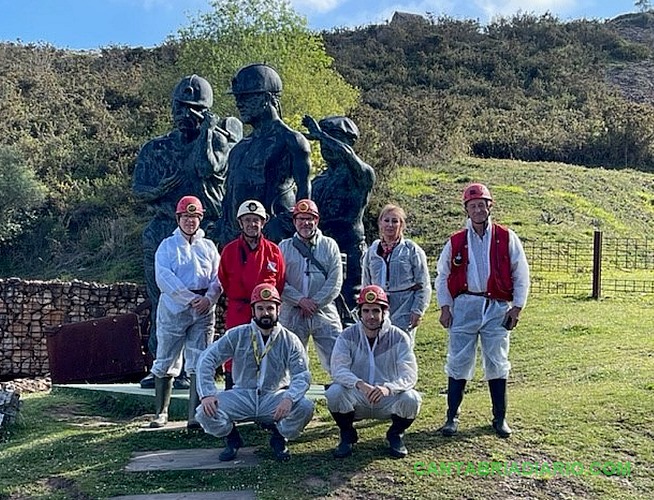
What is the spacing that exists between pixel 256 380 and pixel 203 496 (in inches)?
33.7

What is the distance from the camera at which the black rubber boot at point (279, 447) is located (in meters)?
5.11

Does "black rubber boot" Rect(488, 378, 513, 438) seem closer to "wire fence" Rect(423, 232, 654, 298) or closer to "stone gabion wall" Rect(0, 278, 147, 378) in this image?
"wire fence" Rect(423, 232, 654, 298)

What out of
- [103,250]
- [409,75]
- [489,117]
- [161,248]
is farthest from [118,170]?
[161,248]

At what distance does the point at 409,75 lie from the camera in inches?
1511

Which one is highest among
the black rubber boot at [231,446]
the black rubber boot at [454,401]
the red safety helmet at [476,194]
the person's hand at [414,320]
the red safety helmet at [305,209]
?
the red safety helmet at [476,194]

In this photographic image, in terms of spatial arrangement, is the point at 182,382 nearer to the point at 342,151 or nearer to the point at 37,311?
the point at 342,151

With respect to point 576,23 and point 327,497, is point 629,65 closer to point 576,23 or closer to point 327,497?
point 576,23

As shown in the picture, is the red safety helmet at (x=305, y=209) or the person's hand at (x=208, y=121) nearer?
the red safety helmet at (x=305, y=209)

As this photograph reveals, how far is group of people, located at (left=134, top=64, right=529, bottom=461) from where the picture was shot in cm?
513

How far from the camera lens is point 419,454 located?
511 cm

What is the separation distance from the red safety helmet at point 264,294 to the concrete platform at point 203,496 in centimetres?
113

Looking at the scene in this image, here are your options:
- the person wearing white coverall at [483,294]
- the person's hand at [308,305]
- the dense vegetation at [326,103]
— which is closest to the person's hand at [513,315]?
the person wearing white coverall at [483,294]

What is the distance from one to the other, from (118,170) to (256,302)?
68.8 ft

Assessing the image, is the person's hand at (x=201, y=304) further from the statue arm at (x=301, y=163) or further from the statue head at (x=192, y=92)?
the statue head at (x=192, y=92)
